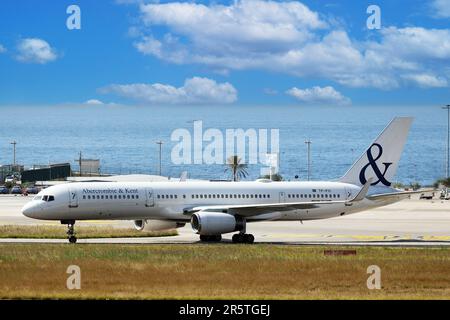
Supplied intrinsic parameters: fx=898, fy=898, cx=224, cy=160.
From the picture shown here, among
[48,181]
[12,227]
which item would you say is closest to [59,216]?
[12,227]

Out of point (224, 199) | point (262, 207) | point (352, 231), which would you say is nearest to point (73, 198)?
point (224, 199)

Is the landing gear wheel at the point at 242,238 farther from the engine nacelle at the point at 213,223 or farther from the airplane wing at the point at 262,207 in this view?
the airplane wing at the point at 262,207

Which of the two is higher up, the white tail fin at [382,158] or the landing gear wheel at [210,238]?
the white tail fin at [382,158]

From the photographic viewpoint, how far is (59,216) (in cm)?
5459

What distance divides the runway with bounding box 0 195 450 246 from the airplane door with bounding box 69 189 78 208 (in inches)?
124

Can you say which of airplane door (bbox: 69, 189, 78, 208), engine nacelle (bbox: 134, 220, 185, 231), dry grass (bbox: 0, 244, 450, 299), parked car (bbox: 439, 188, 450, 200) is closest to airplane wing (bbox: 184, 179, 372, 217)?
engine nacelle (bbox: 134, 220, 185, 231)

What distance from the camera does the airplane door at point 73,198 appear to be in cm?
5462

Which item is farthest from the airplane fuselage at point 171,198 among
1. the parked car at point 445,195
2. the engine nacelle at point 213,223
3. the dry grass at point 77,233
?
the parked car at point 445,195

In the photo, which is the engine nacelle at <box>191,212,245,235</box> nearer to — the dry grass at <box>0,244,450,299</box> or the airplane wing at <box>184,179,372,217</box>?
the airplane wing at <box>184,179,372,217</box>

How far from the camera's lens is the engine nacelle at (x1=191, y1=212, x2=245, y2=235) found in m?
54.7
